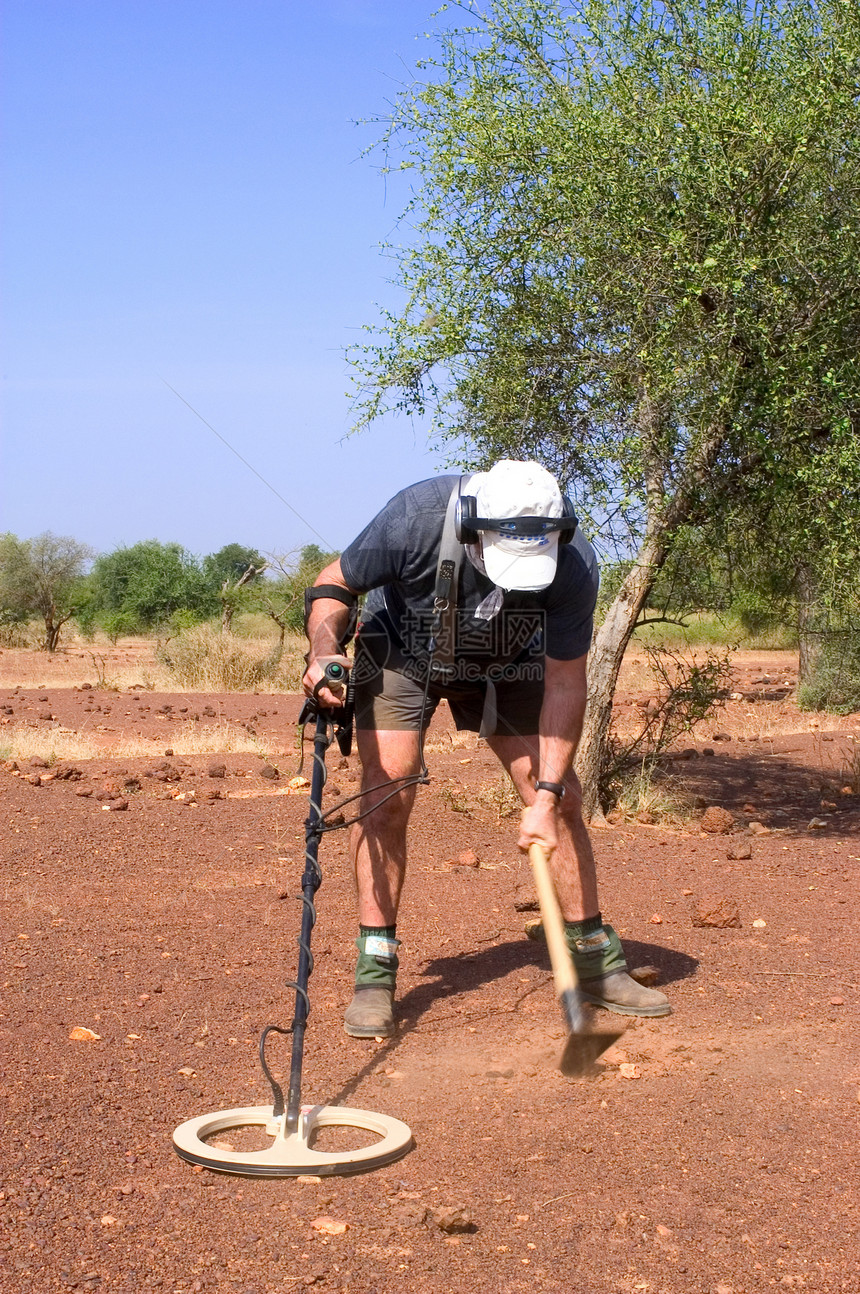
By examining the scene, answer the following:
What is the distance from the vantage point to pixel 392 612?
4367mm

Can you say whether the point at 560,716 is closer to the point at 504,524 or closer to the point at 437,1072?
the point at 504,524

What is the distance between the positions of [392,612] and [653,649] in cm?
426

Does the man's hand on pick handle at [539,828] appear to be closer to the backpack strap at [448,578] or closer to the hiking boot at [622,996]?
the backpack strap at [448,578]

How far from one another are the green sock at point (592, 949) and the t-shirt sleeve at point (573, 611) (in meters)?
0.98

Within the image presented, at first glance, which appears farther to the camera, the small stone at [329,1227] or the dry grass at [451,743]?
the dry grass at [451,743]

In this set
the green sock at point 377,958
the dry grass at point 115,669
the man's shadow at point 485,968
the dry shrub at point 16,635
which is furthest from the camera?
the dry shrub at point 16,635

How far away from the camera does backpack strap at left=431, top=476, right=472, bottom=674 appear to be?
3.94 m

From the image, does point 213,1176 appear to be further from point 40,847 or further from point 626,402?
point 626,402

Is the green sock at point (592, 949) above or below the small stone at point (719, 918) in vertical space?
above

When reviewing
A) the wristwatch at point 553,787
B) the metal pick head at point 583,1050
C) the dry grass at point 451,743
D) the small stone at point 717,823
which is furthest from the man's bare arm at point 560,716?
the dry grass at point 451,743

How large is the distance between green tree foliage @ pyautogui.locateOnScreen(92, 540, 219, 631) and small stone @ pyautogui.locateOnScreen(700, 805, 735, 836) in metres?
25.5

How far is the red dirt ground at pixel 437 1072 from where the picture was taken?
9.16 ft

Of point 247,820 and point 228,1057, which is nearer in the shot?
point 228,1057

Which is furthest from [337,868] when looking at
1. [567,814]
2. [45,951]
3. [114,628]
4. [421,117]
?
[114,628]
